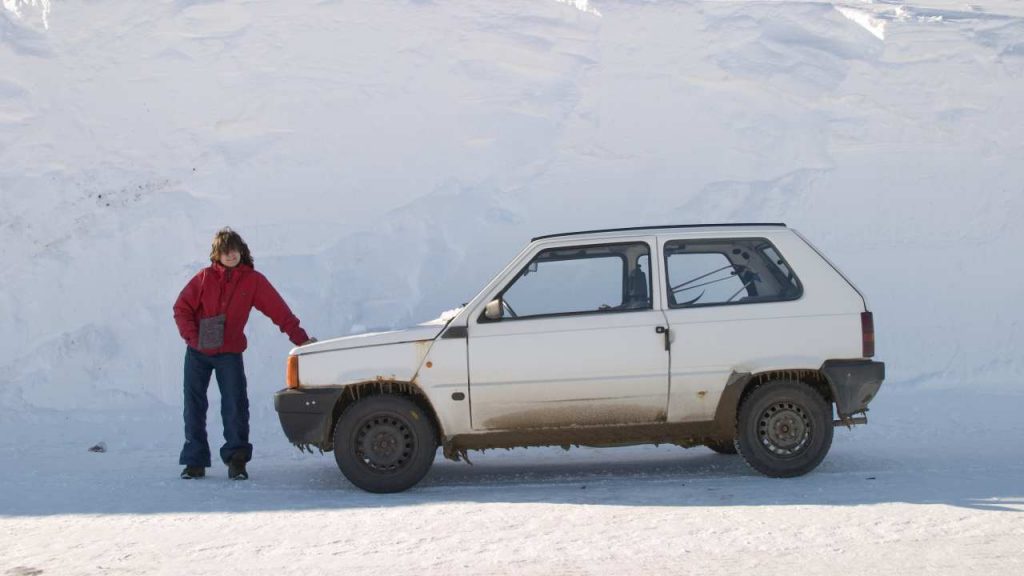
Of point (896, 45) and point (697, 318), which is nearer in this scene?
point (697, 318)

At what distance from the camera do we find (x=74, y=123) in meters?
13.2

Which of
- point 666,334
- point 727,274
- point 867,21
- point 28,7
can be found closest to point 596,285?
point 666,334

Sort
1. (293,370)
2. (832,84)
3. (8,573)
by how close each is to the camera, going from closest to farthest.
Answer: (8,573) → (293,370) → (832,84)

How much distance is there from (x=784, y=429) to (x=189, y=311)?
4308mm

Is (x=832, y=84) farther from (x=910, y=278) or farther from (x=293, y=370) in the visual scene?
(x=293, y=370)

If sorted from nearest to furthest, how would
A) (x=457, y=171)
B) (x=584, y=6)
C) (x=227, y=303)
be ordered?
(x=227, y=303) < (x=457, y=171) < (x=584, y=6)

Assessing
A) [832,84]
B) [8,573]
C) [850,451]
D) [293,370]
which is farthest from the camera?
[832,84]

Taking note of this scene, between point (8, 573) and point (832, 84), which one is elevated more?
point (832, 84)

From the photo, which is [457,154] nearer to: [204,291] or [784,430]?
[204,291]

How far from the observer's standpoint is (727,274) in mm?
7324

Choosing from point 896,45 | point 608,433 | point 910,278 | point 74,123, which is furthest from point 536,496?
point 896,45

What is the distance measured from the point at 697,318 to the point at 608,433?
0.96 meters

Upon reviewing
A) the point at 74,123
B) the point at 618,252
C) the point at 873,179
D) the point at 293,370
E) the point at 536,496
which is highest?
the point at 74,123

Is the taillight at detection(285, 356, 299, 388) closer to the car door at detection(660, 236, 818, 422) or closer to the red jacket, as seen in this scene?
A: the red jacket
